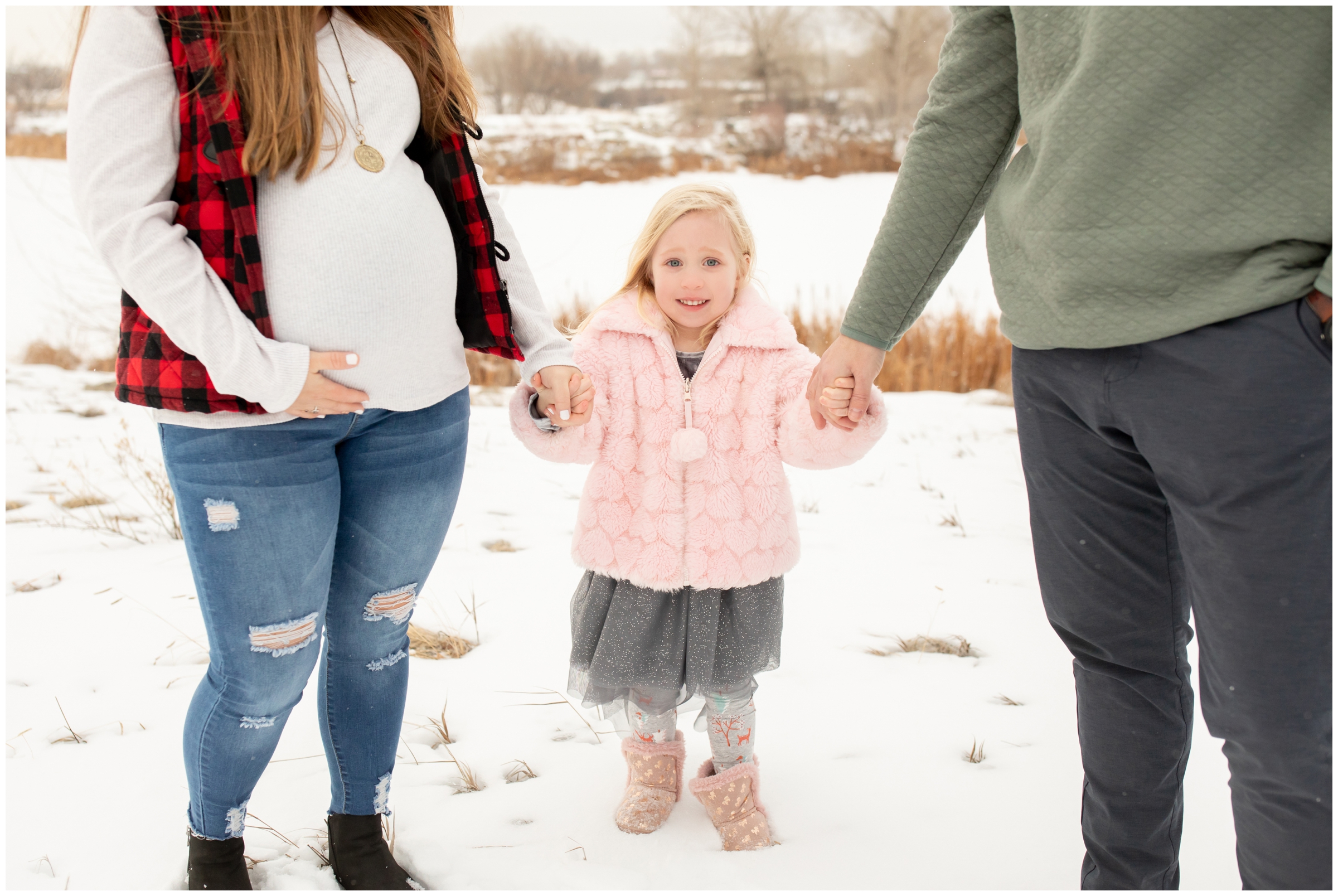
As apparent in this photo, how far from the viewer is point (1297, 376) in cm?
102

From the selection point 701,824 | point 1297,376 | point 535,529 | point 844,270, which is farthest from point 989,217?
point 844,270

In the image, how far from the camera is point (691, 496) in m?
1.91

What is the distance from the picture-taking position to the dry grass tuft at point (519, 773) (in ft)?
6.93

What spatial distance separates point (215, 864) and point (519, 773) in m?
0.71

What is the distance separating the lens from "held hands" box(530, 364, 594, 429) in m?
1.71

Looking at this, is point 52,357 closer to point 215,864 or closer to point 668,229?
point 215,864

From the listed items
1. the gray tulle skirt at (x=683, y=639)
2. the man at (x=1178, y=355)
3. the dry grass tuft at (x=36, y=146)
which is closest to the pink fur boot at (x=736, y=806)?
the gray tulle skirt at (x=683, y=639)

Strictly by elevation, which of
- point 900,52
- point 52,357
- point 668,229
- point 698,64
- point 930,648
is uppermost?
point 900,52

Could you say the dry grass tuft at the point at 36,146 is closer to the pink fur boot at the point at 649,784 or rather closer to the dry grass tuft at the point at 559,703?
the dry grass tuft at the point at 559,703

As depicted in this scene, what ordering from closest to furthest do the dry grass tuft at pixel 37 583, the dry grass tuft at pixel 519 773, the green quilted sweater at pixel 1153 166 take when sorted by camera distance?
the green quilted sweater at pixel 1153 166 → the dry grass tuft at pixel 519 773 → the dry grass tuft at pixel 37 583

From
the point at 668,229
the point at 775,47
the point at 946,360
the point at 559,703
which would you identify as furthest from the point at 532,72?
the point at 559,703

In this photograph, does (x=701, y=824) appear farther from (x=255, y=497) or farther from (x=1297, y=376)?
(x=1297, y=376)

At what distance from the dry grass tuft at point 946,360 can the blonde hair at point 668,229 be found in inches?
162

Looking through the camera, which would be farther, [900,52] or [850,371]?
[900,52]
